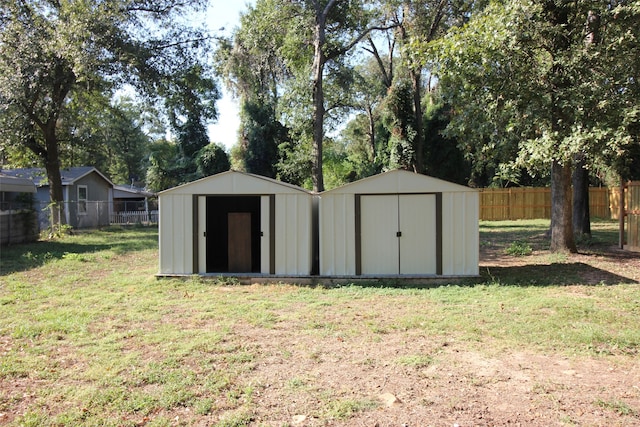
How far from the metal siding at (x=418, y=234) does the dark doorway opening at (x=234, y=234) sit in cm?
311

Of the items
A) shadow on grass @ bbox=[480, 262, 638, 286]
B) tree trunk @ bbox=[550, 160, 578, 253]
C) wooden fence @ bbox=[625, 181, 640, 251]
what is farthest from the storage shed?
wooden fence @ bbox=[625, 181, 640, 251]

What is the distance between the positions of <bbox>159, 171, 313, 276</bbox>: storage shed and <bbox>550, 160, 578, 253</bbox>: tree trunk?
263 inches

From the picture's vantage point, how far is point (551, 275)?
9852 millimetres

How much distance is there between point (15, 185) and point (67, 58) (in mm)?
4817

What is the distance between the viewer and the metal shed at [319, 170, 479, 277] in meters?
9.46

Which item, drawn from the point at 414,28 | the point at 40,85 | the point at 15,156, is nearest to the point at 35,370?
the point at 40,85

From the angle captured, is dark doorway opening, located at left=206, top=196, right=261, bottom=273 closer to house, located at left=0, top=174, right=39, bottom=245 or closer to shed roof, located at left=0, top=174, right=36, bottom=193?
house, located at left=0, top=174, right=39, bottom=245

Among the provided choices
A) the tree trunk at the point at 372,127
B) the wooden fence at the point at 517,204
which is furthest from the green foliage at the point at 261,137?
the wooden fence at the point at 517,204

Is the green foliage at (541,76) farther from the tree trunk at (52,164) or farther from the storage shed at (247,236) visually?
the tree trunk at (52,164)

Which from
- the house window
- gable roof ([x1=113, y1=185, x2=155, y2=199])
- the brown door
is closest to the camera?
the brown door

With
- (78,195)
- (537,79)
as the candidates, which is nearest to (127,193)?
(78,195)

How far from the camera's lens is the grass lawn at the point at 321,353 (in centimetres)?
384

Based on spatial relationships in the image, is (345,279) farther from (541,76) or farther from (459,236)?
(541,76)

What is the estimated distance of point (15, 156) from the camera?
890 inches
